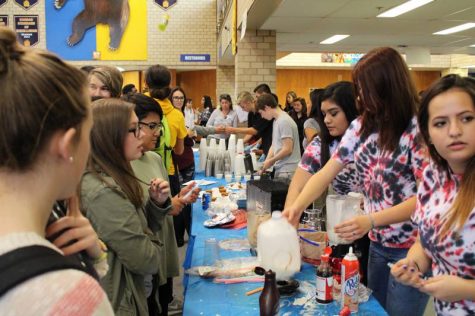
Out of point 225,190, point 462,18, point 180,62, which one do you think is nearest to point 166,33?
point 180,62

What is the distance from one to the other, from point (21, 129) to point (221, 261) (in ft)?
5.93

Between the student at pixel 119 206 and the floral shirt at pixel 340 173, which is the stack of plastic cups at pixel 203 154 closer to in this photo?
the floral shirt at pixel 340 173

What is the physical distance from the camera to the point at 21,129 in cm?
75

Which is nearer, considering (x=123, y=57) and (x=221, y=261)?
(x=221, y=261)

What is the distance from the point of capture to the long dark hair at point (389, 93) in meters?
2.10

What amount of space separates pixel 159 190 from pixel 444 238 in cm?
132

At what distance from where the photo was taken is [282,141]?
5.05 metres

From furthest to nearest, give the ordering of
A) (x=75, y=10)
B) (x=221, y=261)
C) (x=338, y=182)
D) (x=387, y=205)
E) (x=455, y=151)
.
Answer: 1. (x=75, y=10)
2. (x=338, y=182)
3. (x=221, y=261)
4. (x=387, y=205)
5. (x=455, y=151)

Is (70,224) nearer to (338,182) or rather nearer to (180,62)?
(338,182)

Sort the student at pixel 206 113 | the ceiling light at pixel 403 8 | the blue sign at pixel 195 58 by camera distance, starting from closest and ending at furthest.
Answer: the ceiling light at pixel 403 8 < the student at pixel 206 113 < the blue sign at pixel 195 58

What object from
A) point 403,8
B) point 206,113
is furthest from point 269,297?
point 206,113

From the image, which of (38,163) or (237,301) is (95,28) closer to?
(237,301)

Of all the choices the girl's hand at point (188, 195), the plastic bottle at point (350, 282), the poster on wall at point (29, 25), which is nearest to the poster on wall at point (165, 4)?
the poster on wall at point (29, 25)

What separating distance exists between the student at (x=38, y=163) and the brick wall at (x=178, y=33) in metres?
15.2
